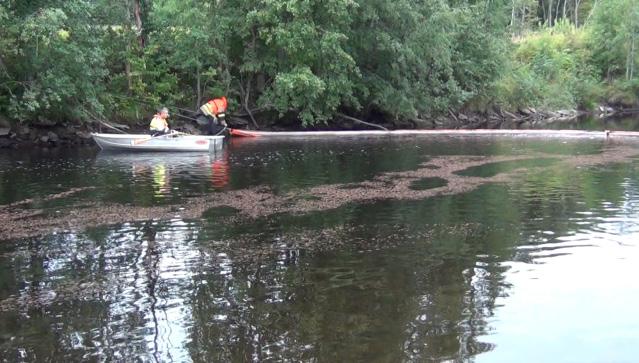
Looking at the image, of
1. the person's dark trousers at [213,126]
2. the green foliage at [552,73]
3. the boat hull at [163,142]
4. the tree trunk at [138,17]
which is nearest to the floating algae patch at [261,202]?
the boat hull at [163,142]

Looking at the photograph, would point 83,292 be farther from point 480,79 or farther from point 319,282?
point 480,79

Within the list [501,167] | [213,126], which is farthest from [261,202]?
[213,126]

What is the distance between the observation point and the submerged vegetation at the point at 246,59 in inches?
1113

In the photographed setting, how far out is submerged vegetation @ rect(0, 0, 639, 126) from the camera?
1113 inches

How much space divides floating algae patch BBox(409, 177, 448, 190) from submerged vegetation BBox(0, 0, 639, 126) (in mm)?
15648

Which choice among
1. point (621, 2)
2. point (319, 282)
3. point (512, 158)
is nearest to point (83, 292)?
point (319, 282)

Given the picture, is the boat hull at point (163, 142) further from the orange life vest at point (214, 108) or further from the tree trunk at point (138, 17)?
the tree trunk at point (138, 17)

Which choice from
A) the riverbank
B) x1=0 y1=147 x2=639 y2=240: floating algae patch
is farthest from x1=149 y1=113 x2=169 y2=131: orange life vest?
x1=0 y1=147 x2=639 y2=240: floating algae patch

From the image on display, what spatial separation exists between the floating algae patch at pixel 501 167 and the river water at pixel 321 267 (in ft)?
1.38

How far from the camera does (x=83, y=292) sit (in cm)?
887

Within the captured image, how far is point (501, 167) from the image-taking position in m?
22.0

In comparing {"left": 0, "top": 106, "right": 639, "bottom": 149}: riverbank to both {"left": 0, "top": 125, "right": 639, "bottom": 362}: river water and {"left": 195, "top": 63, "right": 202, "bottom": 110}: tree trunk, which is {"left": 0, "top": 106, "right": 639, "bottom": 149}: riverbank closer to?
{"left": 195, "top": 63, "right": 202, "bottom": 110}: tree trunk

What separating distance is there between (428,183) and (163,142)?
45.0 feet

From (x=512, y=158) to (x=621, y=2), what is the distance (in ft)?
165
